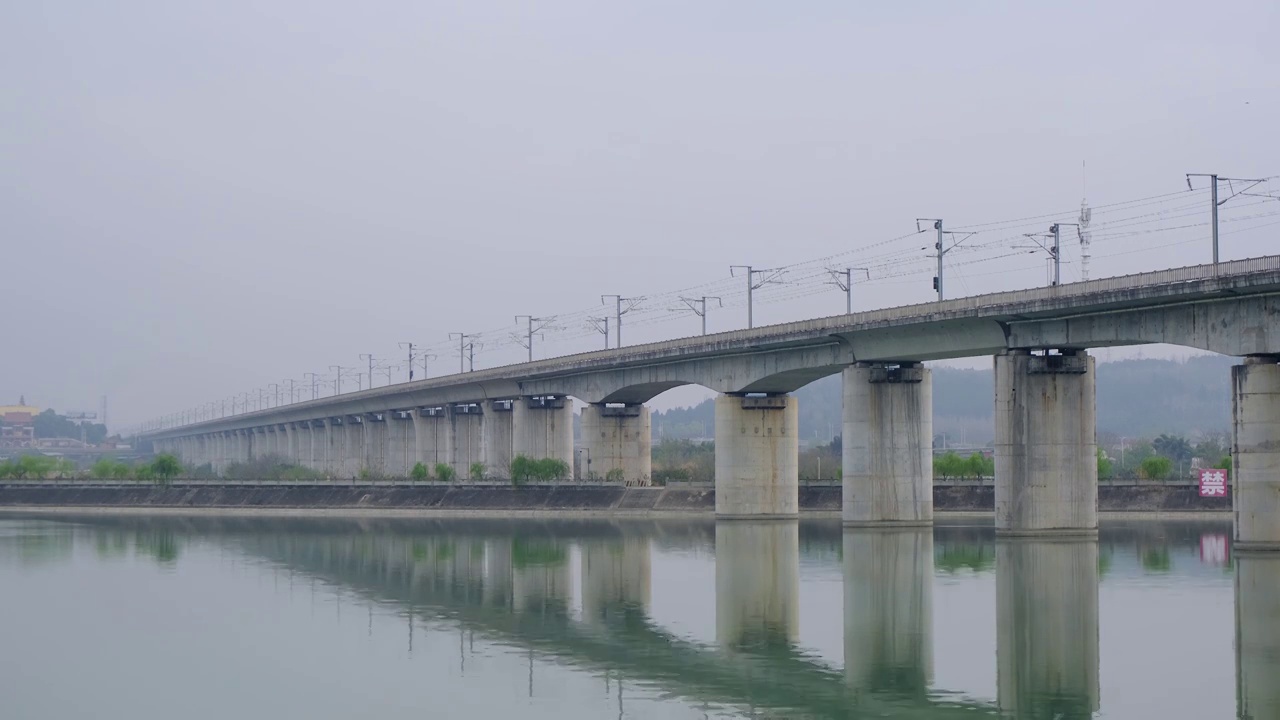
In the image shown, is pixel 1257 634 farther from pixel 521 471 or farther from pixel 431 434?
pixel 431 434

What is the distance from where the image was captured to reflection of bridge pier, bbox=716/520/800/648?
3950cm

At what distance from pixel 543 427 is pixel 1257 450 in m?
72.8

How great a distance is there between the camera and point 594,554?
66.6 metres

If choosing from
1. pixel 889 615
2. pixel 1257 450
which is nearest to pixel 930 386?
pixel 1257 450

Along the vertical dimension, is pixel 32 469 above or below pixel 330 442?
below

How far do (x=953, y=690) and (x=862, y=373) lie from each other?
47166 mm

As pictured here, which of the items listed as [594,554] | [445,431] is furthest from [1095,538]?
[445,431]

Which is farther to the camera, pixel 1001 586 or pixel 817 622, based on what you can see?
pixel 1001 586

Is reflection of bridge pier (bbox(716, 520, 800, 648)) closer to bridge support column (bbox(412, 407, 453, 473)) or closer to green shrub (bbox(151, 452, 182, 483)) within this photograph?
green shrub (bbox(151, 452, 182, 483))

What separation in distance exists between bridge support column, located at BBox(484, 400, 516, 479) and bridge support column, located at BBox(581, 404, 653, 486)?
53.9 ft

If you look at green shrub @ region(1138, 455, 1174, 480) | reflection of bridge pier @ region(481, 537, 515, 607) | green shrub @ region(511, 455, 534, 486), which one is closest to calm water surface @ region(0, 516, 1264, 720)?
reflection of bridge pier @ region(481, 537, 515, 607)

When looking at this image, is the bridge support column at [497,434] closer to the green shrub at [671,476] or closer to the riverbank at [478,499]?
the green shrub at [671,476]

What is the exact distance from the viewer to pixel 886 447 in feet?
250

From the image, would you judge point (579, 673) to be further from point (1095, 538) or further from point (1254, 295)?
point (1095, 538)
